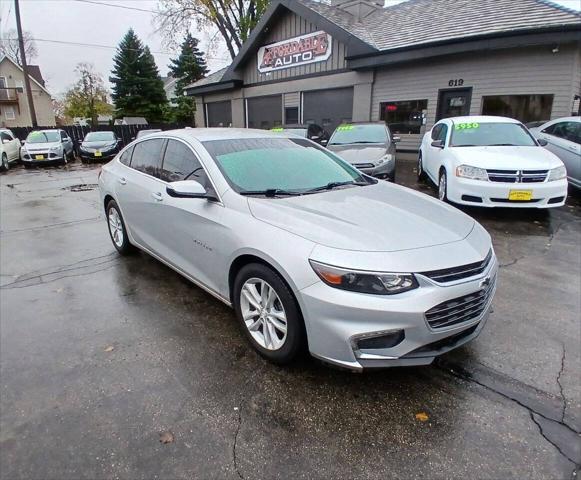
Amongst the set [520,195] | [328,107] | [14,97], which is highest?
[14,97]

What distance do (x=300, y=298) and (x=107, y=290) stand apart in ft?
8.41

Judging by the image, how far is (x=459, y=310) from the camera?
7.50 ft

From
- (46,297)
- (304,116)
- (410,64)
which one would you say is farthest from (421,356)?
(304,116)

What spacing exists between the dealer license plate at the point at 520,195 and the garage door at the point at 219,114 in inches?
653

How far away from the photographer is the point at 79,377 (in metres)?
2.61

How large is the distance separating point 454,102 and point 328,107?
503 cm

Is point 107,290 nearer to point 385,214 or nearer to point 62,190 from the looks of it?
point 385,214

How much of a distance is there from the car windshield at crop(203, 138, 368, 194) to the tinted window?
654 cm

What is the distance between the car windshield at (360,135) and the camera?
29.1 ft

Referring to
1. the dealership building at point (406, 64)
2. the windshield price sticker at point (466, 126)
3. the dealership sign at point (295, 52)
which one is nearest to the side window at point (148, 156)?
the windshield price sticker at point (466, 126)

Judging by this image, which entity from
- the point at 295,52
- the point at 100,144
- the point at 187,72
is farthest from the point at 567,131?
the point at 187,72

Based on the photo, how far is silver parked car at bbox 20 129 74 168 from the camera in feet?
51.1

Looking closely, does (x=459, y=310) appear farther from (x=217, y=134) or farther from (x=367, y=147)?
(x=367, y=147)

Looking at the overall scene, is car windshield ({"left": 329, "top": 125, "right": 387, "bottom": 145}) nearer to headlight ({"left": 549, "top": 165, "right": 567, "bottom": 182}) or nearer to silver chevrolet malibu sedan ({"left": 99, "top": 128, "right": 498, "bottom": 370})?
headlight ({"left": 549, "top": 165, "right": 567, "bottom": 182})
